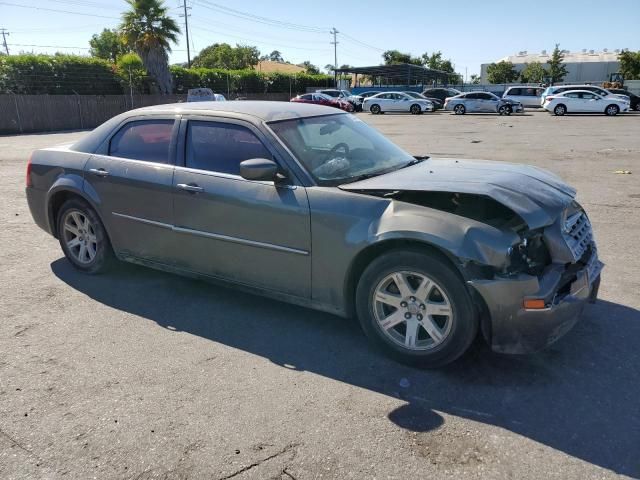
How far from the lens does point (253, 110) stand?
4312 millimetres

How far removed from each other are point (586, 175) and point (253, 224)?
8755mm

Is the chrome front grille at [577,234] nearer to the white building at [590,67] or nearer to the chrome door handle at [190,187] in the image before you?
the chrome door handle at [190,187]

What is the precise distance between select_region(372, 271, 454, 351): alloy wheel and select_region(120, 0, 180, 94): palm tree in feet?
120

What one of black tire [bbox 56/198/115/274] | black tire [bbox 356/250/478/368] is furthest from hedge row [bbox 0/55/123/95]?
black tire [bbox 356/250/478/368]

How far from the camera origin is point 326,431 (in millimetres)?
2869

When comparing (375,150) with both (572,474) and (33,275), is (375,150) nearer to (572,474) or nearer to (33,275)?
(572,474)

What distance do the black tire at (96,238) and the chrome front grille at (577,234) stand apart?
12.8ft

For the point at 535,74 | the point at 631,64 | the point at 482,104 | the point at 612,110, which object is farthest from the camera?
the point at 535,74

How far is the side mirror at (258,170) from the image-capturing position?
370 cm

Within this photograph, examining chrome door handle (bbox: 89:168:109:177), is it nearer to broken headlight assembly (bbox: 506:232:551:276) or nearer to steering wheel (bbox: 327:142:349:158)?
steering wheel (bbox: 327:142:349:158)

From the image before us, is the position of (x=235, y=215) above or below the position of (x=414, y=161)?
below

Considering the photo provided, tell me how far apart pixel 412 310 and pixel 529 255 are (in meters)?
0.79

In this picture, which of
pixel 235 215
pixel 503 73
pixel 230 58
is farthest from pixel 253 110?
pixel 230 58

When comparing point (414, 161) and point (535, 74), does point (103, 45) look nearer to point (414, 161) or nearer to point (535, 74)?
point (535, 74)
